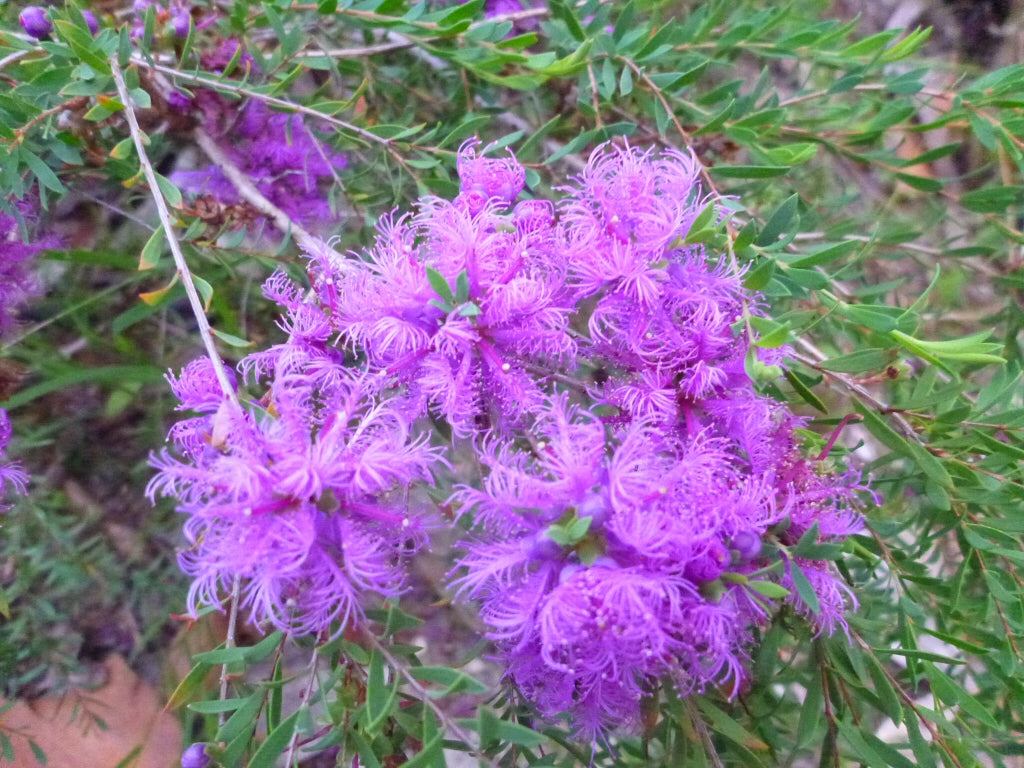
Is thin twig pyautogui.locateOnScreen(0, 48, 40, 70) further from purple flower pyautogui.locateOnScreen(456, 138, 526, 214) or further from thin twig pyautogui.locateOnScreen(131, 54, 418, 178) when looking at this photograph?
purple flower pyautogui.locateOnScreen(456, 138, 526, 214)

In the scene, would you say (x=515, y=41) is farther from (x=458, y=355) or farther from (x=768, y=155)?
(x=458, y=355)

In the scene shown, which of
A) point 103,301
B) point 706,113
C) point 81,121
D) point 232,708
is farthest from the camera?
point 103,301

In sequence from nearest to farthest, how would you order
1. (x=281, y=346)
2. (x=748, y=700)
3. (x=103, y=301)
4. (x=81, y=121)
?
1. (x=281, y=346)
2. (x=748, y=700)
3. (x=81, y=121)
4. (x=103, y=301)

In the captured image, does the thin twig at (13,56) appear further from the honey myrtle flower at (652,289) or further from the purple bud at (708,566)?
the purple bud at (708,566)

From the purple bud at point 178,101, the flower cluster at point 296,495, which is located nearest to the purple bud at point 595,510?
the flower cluster at point 296,495

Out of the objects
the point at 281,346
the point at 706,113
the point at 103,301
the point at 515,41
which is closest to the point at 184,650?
the point at 103,301

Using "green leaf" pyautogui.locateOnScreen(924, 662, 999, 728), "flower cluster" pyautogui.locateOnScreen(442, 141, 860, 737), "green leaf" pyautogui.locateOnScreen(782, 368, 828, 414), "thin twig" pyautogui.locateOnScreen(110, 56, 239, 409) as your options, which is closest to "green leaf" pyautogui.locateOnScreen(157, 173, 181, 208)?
"thin twig" pyautogui.locateOnScreen(110, 56, 239, 409)
